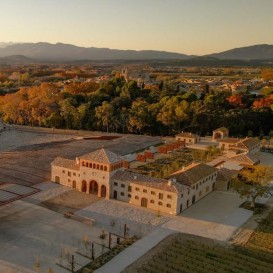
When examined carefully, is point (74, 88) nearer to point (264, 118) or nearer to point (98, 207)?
point (264, 118)

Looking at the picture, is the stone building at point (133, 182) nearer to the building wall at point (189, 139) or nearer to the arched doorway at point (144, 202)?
the arched doorway at point (144, 202)

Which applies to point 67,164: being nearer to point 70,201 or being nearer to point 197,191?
point 70,201

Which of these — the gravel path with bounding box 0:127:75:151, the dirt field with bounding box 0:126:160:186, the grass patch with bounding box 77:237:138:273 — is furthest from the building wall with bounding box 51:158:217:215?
the gravel path with bounding box 0:127:75:151

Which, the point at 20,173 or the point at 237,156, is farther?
the point at 237,156

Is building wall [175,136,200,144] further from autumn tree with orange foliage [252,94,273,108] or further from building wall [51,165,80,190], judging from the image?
building wall [51,165,80,190]

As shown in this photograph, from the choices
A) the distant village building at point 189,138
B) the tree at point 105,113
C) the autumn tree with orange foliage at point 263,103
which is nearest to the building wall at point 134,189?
the distant village building at point 189,138

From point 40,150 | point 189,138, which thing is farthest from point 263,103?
point 40,150

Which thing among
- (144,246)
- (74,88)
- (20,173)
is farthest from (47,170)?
(74,88)
